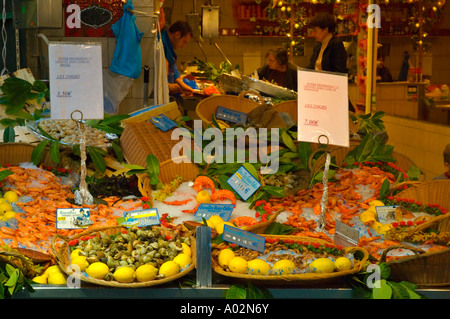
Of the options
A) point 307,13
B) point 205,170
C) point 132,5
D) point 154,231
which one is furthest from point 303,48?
point 154,231

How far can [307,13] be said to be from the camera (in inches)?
395

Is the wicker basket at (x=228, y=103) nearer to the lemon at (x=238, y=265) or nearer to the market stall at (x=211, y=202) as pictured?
the market stall at (x=211, y=202)

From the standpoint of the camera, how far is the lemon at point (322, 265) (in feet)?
7.18

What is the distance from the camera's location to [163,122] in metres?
3.89

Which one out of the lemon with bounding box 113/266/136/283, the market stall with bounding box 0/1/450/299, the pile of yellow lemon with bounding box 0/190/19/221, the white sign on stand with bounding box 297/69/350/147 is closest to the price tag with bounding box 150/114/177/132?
the market stall with bounding box 0/1/450/299

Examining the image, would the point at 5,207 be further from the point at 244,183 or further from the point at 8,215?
the point at 244,183

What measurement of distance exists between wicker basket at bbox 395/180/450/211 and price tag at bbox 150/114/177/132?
4.84 feet

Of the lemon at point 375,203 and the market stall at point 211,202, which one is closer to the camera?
the market stall at point 211,202

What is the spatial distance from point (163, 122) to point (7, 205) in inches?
49.3

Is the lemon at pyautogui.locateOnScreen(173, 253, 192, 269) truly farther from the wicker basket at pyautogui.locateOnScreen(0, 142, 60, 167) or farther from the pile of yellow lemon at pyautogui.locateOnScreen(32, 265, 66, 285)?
the wicker basket at pyautogui.locateOnScreen(0, 142, 60, 167)

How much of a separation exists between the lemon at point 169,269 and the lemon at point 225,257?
0.53 ft

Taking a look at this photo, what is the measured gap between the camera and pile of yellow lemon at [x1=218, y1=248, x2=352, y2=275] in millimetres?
2184

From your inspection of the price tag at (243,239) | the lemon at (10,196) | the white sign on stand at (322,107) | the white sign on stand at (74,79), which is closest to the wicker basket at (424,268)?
the price tag at (243,239)

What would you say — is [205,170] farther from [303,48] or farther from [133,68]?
[303,48]
